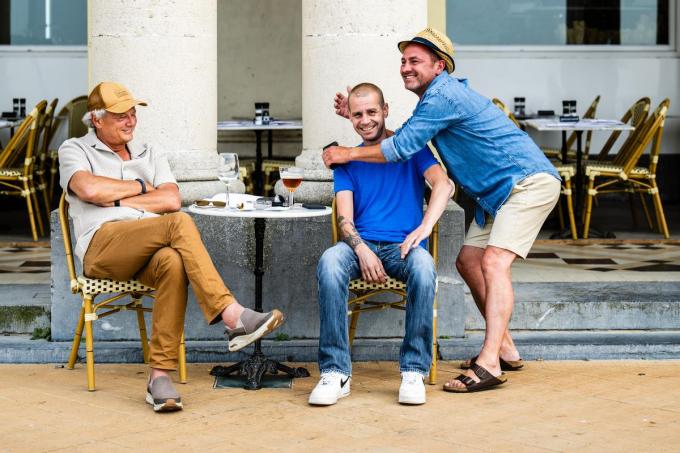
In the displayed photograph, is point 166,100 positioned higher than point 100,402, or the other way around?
point 166,100

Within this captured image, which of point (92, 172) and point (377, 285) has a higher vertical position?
point (92, 172)

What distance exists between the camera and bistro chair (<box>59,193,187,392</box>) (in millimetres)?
→ 5473

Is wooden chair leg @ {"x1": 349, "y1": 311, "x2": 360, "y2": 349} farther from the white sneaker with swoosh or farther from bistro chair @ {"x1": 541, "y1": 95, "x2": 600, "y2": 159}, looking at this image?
bistro chair @ {"x1": 541, "y1": 95, "x2": 600, "y2": 159}

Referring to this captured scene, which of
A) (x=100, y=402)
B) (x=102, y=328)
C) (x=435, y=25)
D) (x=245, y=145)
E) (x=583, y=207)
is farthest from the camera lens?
(x=245, y=145)

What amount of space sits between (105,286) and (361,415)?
121cm

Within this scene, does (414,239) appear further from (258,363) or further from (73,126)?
(73,126)

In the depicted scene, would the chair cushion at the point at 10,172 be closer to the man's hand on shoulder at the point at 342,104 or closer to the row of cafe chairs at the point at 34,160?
the row of cafe chairs at the point at 34,160

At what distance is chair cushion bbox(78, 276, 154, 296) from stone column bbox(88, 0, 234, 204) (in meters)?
1.01

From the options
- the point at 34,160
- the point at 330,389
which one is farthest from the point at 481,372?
the point at 34,160

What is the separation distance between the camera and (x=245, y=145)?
10273 mm

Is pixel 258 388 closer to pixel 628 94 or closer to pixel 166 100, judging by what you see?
pixel 166 100

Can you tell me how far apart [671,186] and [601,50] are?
1.35 meters

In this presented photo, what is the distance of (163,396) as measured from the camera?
5.09 meters

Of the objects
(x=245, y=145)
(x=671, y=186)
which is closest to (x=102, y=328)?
(x=245, y=145)
